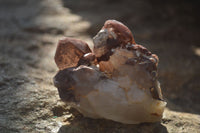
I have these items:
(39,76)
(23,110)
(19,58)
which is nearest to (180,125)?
(23,110)

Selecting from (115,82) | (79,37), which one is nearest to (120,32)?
(115,82)

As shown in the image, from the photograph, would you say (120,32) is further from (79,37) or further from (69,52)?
(79,37)

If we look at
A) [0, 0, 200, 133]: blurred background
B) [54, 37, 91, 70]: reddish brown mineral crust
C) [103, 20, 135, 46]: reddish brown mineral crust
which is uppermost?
[103, 20, 135, 46]: reddish brown mineral crust

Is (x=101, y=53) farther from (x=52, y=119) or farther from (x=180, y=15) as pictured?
(x=180, y=15)

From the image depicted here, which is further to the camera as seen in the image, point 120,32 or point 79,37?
point 79,37

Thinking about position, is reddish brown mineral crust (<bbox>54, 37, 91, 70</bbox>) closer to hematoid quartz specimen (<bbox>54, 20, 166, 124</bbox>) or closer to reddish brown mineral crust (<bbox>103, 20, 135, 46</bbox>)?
hematoid quartz specimen (<bbox>54, 20, 166, 124</bbox>)

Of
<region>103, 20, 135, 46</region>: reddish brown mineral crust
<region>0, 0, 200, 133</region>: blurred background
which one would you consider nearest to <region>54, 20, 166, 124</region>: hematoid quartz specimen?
<region>103, 20, 135, 46</region>: reddish brown mineral crust
